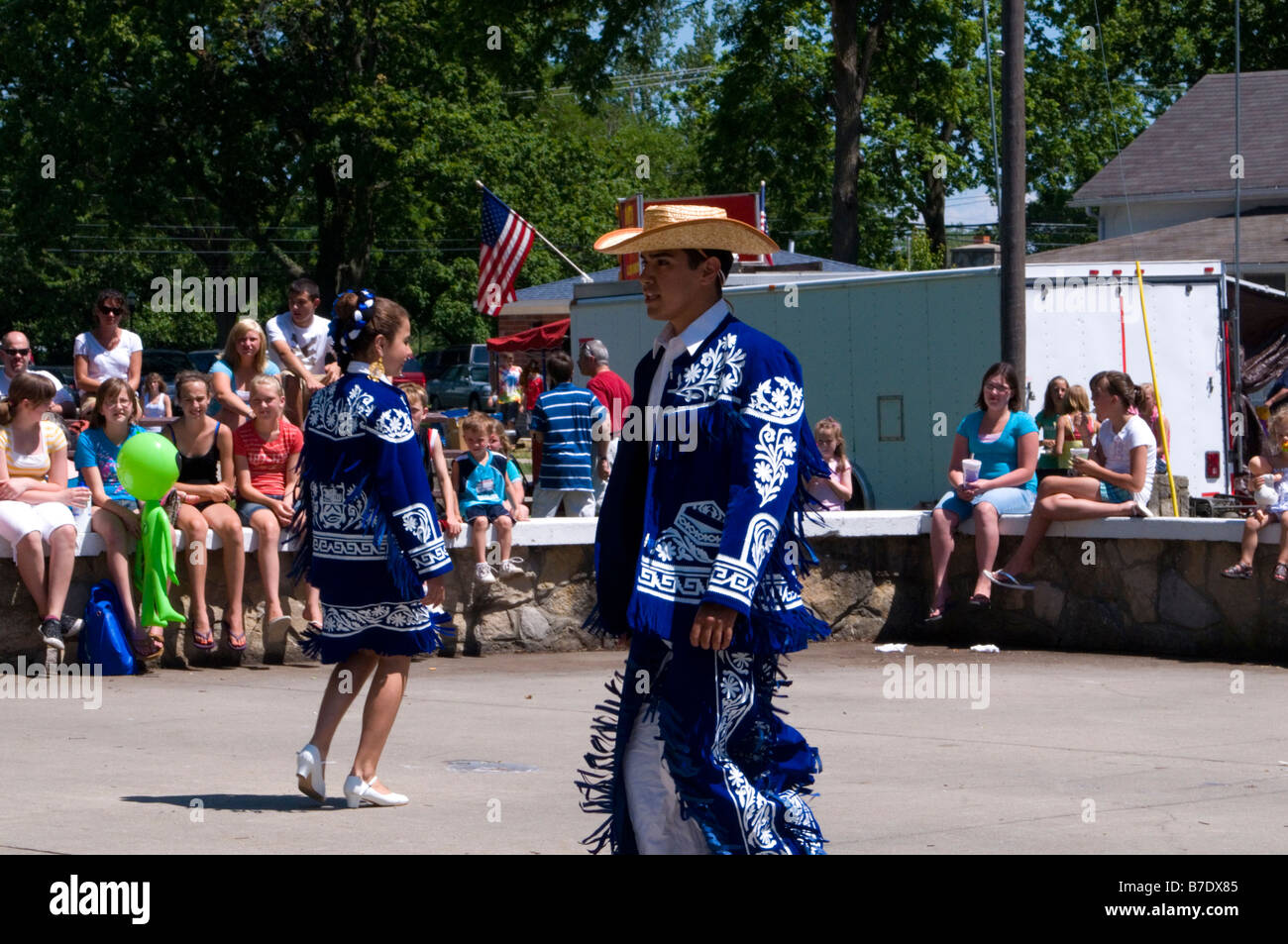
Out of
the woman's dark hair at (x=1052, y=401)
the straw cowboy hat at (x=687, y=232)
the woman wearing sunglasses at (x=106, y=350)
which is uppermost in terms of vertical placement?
the woman wearing sunglasses at (x=106, y=350)

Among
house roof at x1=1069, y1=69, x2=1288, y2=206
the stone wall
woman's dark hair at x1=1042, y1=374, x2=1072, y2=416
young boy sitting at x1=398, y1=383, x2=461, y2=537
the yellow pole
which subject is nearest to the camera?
young boy sitting at x1=398, y1=383, x2=461, y2=537

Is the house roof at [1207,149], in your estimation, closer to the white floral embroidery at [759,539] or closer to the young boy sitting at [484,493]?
the young boy sitting at [484,493]

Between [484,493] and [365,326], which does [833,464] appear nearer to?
[484,493]

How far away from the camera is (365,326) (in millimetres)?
6605

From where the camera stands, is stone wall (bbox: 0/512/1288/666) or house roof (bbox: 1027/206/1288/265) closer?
stone wall (bbox: 0/512/1288/666)

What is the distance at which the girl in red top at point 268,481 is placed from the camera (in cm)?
1024

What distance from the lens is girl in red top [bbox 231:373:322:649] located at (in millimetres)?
10242

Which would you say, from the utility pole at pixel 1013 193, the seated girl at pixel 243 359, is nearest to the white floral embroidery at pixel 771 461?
the seated girl at pixel 243 359

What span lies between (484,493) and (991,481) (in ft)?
10.7

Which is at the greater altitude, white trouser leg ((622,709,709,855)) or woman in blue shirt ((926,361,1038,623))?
woman in blue shirt ((926,361,1038,623))

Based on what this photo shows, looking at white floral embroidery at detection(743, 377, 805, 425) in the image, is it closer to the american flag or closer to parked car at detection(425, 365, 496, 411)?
the american flag

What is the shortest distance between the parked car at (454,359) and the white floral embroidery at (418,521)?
4172cm

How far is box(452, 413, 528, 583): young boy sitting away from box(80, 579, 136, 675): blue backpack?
2.15 meters

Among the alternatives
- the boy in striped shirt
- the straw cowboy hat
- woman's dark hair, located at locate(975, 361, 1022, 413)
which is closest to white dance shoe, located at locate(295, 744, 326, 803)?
the straw cowboy hat
